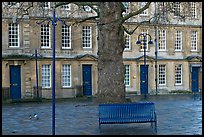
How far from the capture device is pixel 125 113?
14406 mm

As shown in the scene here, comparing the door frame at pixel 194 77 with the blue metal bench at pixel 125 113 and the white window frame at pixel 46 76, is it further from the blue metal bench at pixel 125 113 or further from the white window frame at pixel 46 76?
the blue metal bench at pixel 125 113

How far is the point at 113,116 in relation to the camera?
564 inches

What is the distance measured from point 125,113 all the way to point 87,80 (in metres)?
26.8

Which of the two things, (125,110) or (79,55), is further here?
(79,55)

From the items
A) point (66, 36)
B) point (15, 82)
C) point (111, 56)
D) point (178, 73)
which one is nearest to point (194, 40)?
point (178, 73)

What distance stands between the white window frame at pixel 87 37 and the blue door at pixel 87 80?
6.39 feet

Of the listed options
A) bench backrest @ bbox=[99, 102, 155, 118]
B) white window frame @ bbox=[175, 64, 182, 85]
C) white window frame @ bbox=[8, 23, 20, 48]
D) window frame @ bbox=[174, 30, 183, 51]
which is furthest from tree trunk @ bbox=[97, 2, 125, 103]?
window frame @ bbox=[174, 30, 183, 51]

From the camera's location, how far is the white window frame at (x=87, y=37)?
135ft

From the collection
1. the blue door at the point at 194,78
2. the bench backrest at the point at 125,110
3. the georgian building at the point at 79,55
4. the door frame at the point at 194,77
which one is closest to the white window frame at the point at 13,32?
the georgian building at the point at 79,55

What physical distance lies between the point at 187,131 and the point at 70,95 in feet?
87.0

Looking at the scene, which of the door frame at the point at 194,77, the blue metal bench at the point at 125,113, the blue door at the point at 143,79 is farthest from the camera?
the door frame at the point at 194,77

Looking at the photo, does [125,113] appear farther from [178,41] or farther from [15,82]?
[178,41]

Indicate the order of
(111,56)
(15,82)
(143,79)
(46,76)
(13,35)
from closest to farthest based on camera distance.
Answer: (111,56) → (15,82) → (13,35) → (46,76) → (143,79)

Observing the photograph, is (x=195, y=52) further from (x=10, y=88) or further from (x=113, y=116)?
(x=113, y=116)
